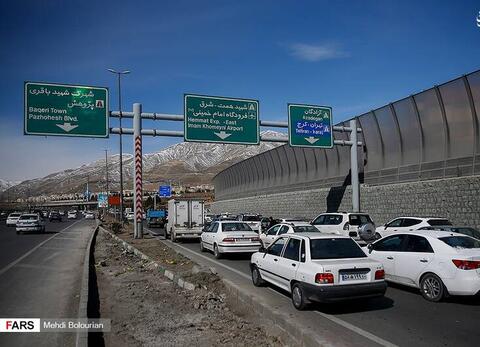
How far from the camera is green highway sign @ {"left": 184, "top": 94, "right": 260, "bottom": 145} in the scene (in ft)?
74.1

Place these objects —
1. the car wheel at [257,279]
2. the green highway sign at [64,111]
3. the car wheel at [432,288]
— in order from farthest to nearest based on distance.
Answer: the green highway sign at [64,111] < the car wheel at [257,279] < the car wheel at [432,288]

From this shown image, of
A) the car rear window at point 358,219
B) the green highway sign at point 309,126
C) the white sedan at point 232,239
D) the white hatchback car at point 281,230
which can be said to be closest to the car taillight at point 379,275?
the white hatchback car at point 281,230

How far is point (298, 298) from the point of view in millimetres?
8109

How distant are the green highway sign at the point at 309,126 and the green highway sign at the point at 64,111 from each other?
9.82 m

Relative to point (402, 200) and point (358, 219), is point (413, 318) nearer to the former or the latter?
point (358, 219)

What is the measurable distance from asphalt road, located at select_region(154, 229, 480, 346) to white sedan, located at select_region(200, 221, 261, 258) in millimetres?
6744

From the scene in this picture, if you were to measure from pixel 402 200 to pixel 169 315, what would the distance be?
57.1 feet

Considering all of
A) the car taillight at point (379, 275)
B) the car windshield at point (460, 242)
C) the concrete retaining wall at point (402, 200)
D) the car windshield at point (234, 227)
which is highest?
the concrete retaining wall at point (402, 200)

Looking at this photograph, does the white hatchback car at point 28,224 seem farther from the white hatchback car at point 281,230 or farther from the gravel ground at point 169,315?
the gravel ground at point 169,315

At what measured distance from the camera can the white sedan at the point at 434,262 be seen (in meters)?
8.18

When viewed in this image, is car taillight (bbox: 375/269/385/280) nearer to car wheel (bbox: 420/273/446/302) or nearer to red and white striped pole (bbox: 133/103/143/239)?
car wheel (bbox: 420/273/446/302)

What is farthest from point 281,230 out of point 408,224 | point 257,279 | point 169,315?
point 169,315

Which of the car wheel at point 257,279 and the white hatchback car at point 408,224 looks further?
the white hatchback car at point 408,224

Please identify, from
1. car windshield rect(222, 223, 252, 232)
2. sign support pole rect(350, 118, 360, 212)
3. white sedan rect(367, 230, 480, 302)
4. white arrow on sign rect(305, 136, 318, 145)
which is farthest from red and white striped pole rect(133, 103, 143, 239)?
white sedan rect(367, 230, 480, 302)
